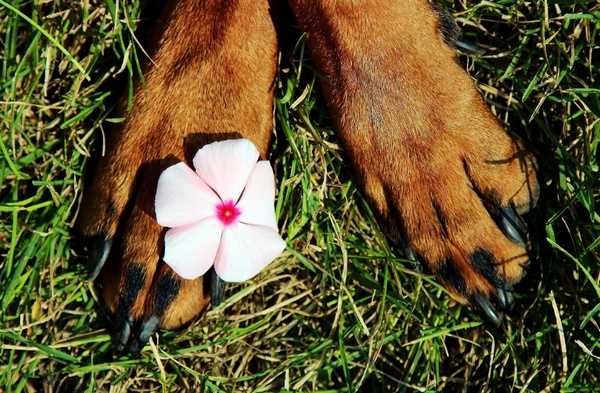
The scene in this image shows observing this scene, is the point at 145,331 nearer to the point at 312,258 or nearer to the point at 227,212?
the point at 227,212

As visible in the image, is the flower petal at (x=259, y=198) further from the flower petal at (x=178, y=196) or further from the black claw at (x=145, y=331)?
the black claw at (x=145, y=331)

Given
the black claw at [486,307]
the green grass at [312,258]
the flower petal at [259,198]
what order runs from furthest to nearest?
the green grass at [312,258]
the black claw at [486,307]
the flower petal at [259,198]

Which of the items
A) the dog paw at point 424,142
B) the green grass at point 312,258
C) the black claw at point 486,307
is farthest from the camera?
the green grass at point 312,258

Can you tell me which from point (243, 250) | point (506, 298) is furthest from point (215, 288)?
point (506, 298)

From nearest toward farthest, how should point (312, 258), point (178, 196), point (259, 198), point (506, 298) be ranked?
1. point (178, 196)
2. point (259, 198)
3. point (506, 298)
4. point (312, 258)

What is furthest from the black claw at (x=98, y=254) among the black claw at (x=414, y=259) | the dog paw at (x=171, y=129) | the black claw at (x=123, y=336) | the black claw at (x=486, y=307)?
the black claw at (x=486, y=307)

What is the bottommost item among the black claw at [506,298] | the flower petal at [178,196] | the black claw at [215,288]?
the black claw at [506,298]

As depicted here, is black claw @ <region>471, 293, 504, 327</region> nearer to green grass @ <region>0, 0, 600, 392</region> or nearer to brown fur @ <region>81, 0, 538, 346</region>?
brown fur @ <region>81, 0, 538, 346</region>

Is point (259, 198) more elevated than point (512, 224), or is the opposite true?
point (259, 198)
